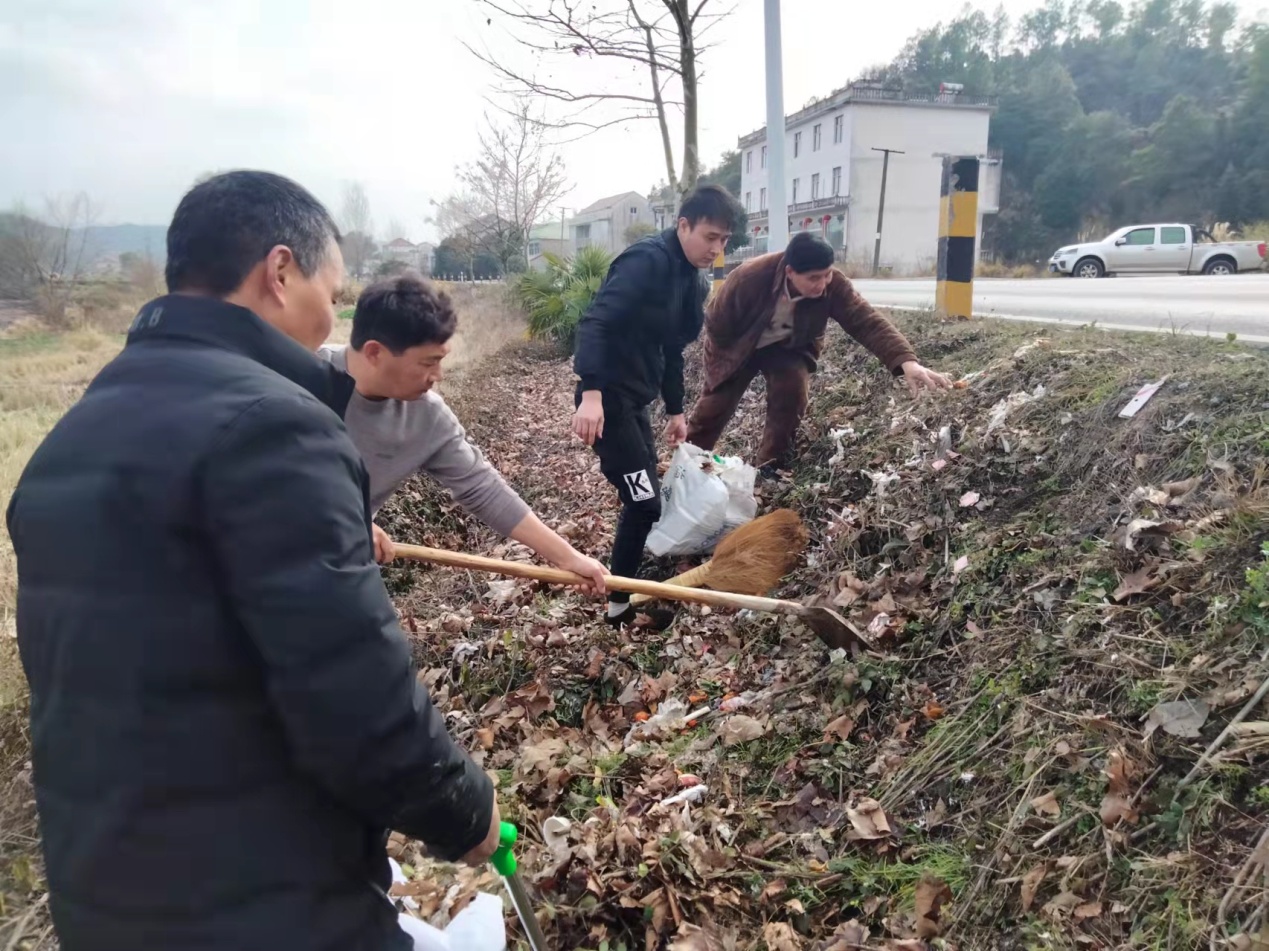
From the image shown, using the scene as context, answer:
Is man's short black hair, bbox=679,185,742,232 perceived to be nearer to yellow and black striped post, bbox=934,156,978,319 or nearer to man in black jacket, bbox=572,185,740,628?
man in black jacket, bbox=572,185,740,628

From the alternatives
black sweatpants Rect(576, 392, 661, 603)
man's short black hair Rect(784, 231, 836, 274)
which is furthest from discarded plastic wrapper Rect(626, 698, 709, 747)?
man's short black hair Rect(784, 231, 836, 274)

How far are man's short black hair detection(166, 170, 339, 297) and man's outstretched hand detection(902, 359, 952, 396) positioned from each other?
3.80 m

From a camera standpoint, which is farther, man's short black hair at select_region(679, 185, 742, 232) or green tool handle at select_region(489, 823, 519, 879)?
man's short black hair at select_region(679, 185, 742, 232)

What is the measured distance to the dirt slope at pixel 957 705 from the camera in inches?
74.7

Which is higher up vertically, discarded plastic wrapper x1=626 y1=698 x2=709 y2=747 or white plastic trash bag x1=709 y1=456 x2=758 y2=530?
white plastic trash bag x1=709 y1=456 x2=758 y2=530

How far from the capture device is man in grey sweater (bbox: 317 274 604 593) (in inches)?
96.0

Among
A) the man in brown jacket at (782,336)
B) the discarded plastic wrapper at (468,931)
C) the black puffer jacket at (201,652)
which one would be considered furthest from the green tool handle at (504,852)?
the man in brown jacket at (782,336)

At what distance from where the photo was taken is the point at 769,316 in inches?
185

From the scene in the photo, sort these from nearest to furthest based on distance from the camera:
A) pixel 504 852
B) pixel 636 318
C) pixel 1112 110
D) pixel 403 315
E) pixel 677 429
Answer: pixel 504 852 → pixel 403 315 → pixel 636 318 → pixel 677 429 → pixel 1112 110

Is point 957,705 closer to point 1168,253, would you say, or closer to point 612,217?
point 1168,253

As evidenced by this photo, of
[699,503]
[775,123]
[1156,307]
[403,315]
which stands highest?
[775,123]

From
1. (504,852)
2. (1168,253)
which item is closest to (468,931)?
(504,852)

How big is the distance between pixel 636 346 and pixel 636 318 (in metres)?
0.13

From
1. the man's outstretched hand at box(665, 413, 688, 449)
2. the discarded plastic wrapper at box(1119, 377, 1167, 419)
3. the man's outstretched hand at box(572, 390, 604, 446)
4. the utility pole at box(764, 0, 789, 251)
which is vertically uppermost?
the utility pole at box(764, 0, 789, 251)
